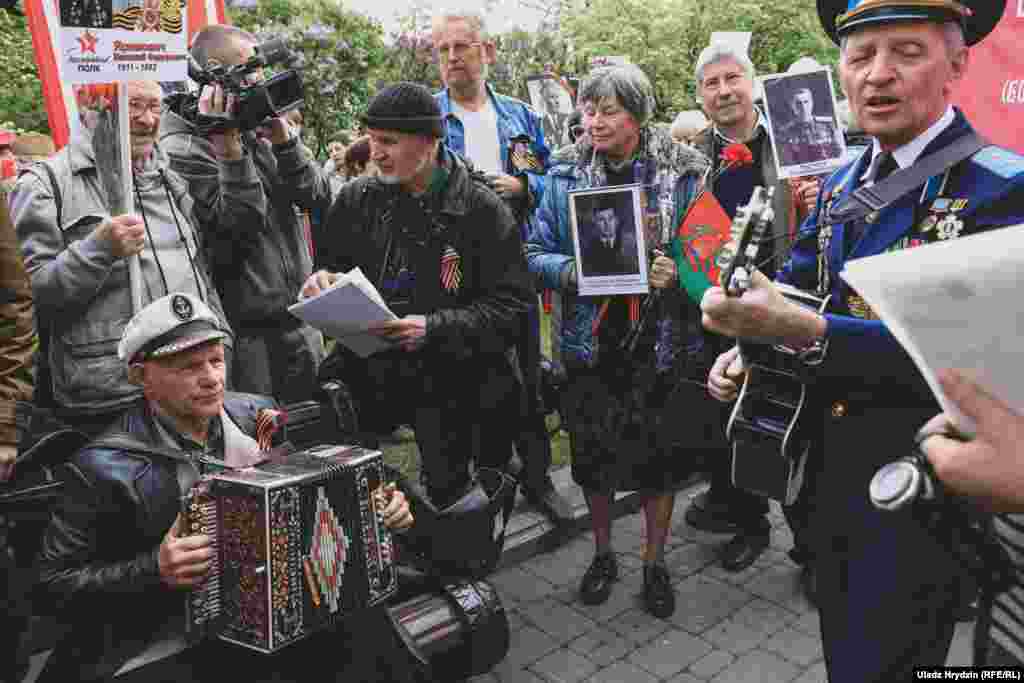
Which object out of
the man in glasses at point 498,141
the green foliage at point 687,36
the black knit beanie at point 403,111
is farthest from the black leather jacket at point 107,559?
the green foliage at point 687,36

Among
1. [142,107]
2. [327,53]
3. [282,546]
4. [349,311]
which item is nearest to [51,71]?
[142,107]

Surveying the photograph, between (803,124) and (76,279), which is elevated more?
(803,124)

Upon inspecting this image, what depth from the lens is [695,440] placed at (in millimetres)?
3826

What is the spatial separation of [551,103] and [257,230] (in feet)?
10.9

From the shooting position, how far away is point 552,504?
4.79 meters

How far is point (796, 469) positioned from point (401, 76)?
1806 centimetres

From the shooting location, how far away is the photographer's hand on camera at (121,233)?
10.6ft

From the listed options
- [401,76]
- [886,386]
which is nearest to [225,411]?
[886,386]

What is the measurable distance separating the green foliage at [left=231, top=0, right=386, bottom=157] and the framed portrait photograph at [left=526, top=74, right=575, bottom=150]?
273 inches

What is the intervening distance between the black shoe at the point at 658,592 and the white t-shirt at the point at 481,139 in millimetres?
2330

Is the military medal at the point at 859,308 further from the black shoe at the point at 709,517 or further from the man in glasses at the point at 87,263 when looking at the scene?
the black shoe at the point at 709,517

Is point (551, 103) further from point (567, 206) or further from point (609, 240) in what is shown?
point (609, 240)

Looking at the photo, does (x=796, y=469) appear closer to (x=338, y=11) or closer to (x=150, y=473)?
(x=150, y=473)

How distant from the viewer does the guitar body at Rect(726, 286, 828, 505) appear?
86.9 inches
